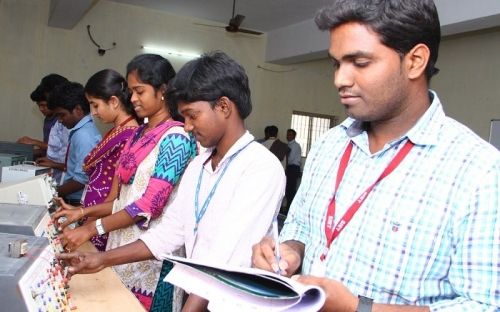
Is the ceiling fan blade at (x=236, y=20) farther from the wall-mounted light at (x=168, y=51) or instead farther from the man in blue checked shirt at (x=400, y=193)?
the man in blue checked shirt at (x=400, y=193)

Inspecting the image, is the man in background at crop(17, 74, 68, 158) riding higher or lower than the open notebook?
higher

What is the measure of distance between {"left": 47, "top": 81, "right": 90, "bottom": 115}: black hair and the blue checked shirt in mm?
2570

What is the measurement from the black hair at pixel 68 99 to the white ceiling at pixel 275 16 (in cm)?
267

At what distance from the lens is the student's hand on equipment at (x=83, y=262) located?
1367 mm

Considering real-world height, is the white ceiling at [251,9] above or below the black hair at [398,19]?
above

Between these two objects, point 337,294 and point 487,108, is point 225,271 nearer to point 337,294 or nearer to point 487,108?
point 337,294

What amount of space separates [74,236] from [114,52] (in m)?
6.27

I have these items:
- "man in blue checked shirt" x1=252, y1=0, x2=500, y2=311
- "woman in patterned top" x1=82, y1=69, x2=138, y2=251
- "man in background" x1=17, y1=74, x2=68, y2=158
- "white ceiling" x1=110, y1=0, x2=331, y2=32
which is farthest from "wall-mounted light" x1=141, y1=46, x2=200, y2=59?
"man in blue checked shirt" x1=252, y1=0, x2=500, y2=311

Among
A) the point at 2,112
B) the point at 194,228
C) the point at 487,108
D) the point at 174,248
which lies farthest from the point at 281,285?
the point at 2,112

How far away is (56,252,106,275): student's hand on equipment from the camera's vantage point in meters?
1.37

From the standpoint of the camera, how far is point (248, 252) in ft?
4.23

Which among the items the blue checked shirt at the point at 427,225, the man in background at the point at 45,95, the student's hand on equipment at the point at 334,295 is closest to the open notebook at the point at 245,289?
the student's hand on equipment at the point at 334,295

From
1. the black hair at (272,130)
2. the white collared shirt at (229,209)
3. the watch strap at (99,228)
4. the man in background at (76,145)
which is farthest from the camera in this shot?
the black hair at (272,130)

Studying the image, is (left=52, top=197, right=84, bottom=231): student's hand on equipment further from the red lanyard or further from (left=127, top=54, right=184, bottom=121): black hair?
the red lanyard
